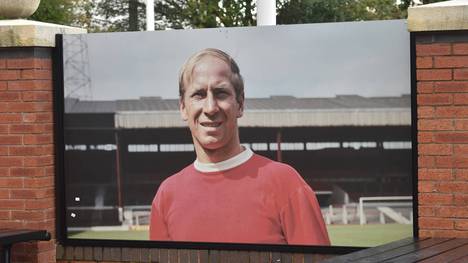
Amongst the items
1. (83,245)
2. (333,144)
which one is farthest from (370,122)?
(83,245)

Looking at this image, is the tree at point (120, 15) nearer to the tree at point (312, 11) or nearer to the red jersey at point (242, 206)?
the tree at point (312, 11)

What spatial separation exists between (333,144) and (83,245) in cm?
198

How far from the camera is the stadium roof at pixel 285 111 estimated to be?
674cm

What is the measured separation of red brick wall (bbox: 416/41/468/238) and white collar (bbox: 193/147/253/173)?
3.89 feet

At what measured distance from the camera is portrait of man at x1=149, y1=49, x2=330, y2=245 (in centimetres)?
695

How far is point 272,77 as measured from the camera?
6949 mm

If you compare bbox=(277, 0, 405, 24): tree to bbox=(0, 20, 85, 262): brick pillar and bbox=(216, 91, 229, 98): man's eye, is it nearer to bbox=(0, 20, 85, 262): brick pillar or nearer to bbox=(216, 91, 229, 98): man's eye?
bbox=(0, 20, 85, 262): brick pillar

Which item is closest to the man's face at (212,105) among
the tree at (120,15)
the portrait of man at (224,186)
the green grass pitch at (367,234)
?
the portrait of man at (224,186)

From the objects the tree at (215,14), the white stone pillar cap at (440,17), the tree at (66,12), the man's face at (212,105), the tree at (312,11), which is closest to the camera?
the white stone pillar cap at (440,17)

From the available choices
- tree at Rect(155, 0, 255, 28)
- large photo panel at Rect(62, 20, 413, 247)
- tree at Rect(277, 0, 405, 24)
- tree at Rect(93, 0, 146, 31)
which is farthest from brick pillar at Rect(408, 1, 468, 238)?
tree at Rect(93, 0, 146, 31)

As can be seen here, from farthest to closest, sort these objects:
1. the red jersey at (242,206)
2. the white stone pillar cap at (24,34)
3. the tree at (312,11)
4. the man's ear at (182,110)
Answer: the tree at (312,11) → the white stone pillar cap at (24,34) → the man's ear at (182,110) → the red jersey at (242,206)

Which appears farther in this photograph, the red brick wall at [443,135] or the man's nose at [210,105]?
the man's nose at [210,105]

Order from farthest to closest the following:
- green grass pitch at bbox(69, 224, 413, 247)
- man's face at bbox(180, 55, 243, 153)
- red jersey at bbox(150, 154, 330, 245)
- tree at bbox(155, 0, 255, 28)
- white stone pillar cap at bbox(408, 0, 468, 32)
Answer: tree at bbox(155, 0, 255, 28), man's face at bbox(180, 55, 243, 153), red jersey at bbox(150, 154, 330, 245), green grass pitch at bbox(69, 224, 413, 247), white stone pillar cap at bbox(408, 0, 468, 32)

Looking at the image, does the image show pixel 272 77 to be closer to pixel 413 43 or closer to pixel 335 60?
pixel 335 60
